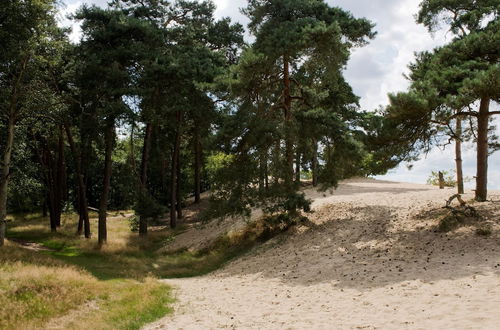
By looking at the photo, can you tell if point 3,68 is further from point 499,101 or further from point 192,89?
point 499,101

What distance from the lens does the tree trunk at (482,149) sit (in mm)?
18938

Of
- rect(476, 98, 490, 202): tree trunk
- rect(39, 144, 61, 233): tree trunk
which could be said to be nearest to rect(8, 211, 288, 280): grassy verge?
rect(39, 144, 61, 233): tree trunk

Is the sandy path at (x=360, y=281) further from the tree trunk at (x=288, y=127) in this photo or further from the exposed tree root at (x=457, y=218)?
the tree trunk at (x=288, y=127)

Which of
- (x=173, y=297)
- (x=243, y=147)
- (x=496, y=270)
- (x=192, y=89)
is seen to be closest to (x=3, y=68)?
(x=192, y=89)

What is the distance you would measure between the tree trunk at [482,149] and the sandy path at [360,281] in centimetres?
209

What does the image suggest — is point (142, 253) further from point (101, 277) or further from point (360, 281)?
point (360, 281)

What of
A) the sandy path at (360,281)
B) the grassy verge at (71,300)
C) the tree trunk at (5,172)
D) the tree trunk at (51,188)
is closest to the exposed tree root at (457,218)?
the sandy path at (360,281)

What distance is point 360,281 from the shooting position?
541 inches

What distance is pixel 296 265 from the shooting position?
17.3 meters

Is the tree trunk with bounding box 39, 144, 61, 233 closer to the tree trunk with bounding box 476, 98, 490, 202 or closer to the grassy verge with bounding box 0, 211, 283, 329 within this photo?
the grassy verge with bounding box 0, 211, 283, 329

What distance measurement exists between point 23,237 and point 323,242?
24.0 m

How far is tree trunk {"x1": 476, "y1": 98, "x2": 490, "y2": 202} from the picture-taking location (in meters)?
18.9

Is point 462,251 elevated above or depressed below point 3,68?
below

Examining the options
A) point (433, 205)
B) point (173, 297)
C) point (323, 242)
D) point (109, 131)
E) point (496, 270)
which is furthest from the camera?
point (109, 131)
